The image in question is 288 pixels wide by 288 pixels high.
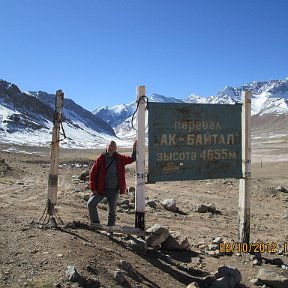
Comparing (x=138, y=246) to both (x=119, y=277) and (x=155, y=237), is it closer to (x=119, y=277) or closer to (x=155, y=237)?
(x=155, y=237)

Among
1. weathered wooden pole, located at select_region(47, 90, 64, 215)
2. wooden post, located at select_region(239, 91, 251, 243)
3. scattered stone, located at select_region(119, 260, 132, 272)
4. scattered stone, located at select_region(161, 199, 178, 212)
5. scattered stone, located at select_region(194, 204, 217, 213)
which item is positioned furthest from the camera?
scattered stone, located at select_region(194, 204, 217, 213)

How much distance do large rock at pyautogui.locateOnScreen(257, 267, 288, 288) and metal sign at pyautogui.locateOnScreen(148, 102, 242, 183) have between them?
2000 millimetres

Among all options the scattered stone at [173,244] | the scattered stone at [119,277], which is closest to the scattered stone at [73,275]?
the scattered stone at [119,277]

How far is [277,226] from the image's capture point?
12.2m

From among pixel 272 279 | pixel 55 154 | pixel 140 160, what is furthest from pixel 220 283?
pixel 55 154

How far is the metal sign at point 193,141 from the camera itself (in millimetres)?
8125

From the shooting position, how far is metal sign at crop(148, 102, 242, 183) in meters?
8.12

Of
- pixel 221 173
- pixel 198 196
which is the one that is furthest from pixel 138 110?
pixel 198 196

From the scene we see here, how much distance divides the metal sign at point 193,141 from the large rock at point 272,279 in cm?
200

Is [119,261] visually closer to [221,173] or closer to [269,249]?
[221,173]

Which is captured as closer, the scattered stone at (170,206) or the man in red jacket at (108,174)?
the man in red jacket at (108,174)

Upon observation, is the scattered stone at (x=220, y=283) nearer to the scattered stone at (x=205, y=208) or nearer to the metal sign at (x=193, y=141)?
the metal sign at (x=193, y=141)

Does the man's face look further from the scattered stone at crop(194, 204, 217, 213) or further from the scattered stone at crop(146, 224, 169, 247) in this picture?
the scattered stone at crop(194, 204, 217, 213)

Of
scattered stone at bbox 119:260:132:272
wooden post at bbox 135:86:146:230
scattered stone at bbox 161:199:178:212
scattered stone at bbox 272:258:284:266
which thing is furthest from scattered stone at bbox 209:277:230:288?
scattered stone at bbox 161:199:178:212
